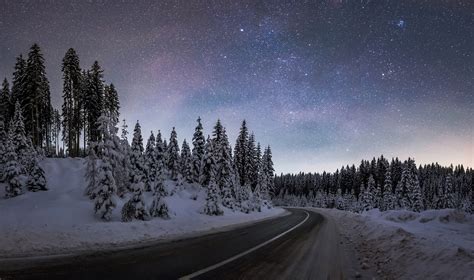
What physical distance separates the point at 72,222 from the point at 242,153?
149 ft

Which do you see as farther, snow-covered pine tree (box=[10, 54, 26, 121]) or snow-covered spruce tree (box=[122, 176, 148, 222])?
snow-covered pine tree (box=[10, 54, 26, 121])

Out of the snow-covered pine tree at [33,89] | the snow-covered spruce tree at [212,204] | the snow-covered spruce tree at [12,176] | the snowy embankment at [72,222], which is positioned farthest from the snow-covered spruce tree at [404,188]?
the snow-covered pine tree at [33,89]

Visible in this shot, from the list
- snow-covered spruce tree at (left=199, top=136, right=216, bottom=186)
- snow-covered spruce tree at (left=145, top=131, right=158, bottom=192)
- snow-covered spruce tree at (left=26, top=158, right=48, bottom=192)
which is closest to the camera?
snow-covered spruce tree at (left=26, top=158, right=48, bottom=192)

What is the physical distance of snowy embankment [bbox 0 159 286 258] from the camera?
926 centimetres

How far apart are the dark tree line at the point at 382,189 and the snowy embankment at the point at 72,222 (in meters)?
47.6

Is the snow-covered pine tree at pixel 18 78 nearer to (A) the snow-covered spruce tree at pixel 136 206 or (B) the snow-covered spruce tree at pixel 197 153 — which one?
(B) the snow-covered spruce tree at pixel 197 153

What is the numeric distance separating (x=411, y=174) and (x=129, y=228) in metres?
70.6

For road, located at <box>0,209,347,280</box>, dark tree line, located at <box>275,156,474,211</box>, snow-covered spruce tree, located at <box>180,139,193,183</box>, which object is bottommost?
dark tree line, located at <box>275,156,474,211</box>

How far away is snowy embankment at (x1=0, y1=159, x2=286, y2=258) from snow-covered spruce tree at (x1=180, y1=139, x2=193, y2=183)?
3.19 metres

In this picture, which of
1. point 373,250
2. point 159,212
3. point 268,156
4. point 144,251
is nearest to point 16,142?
point 159,212

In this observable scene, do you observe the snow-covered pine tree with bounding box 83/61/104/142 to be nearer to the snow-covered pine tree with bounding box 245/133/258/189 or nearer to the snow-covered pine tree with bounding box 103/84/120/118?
the snow-covered pine tree with bounding box 103/84/120/118

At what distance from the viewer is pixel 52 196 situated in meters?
30.2

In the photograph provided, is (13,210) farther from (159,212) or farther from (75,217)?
(159,212)

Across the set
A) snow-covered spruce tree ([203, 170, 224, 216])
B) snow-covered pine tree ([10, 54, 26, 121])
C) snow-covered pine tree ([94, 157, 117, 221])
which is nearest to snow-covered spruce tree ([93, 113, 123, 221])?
snow-covered pine tree ([94, 157, 117, 221])
